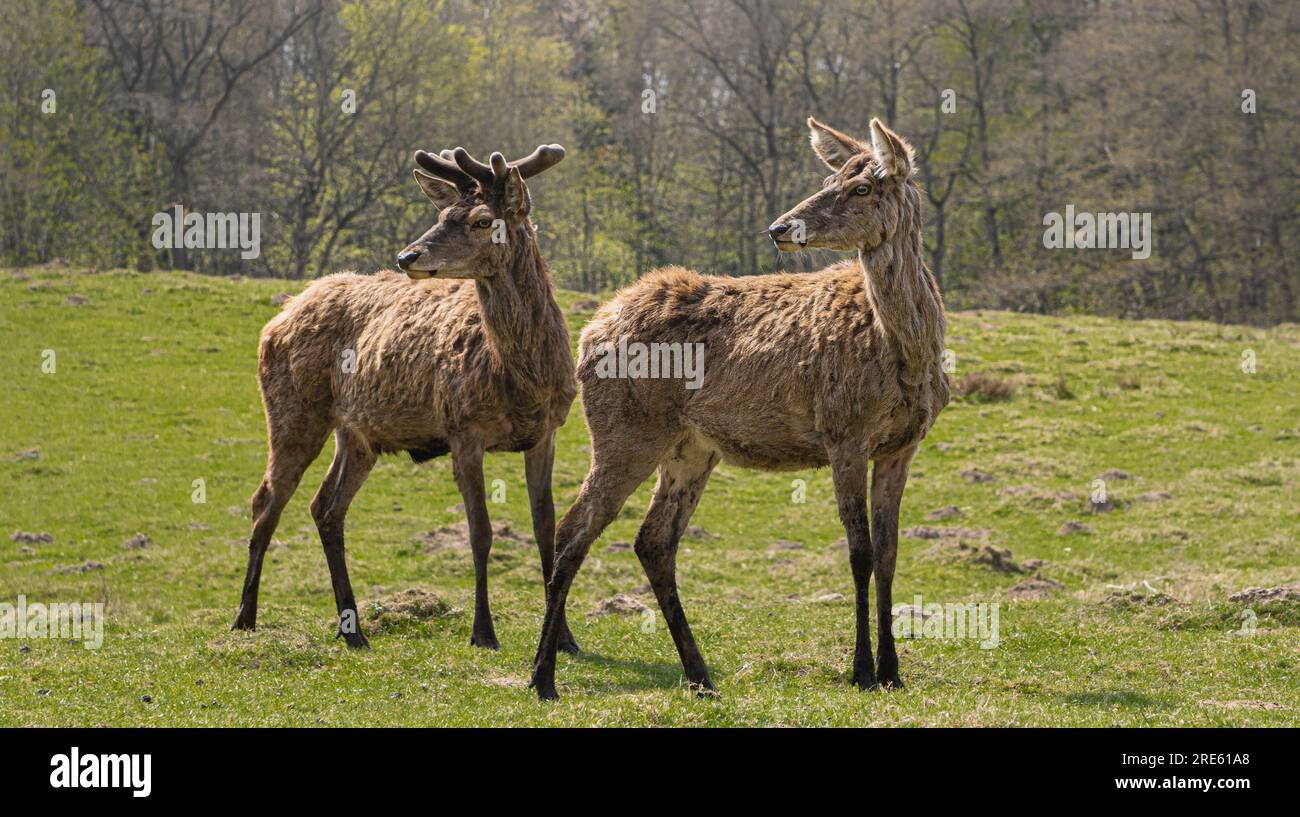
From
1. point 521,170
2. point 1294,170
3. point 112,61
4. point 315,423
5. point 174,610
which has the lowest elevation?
point 174,610

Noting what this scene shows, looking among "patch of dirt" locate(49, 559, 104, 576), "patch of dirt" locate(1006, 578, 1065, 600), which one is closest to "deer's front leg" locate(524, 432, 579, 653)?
"patch of dirt" locate(1006, 578, 1065, 600)

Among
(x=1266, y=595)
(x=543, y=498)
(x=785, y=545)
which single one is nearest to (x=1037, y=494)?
(x=785, y=545)

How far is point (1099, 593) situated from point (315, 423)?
26.3ft

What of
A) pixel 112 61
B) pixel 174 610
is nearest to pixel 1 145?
pixel 112 61

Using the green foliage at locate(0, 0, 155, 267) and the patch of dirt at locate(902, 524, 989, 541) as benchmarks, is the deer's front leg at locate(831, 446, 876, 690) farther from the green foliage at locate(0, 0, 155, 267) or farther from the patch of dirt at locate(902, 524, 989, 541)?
the green foliage at locate(0, 0, 155, 267)

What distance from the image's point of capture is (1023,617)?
42.1ft

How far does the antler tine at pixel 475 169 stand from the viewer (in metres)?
10.9

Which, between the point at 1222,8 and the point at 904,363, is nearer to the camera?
the point at 904,363

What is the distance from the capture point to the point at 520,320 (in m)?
11.3

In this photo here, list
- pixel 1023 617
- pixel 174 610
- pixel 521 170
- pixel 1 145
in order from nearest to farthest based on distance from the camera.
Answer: pixel 521 170 → pixel 1023 617 → pixel 174 610 → pixel 1 145

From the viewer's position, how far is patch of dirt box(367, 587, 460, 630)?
12.6 meters

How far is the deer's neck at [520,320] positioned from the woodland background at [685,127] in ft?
101

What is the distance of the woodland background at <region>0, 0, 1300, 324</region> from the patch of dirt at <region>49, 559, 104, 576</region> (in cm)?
2691

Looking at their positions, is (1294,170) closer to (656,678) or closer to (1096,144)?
(1096,144)
